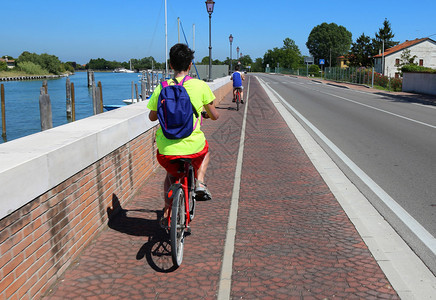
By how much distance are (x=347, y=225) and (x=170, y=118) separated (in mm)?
2355

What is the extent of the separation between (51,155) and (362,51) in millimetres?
115959

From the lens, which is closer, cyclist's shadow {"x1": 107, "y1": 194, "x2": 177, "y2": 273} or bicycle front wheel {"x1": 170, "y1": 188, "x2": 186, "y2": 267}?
bicycle front wheel {"x1": 170, "y1": 188, "x2": 186, "y2": 267}

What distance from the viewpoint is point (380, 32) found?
4387 inches

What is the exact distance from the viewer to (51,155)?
3.42m

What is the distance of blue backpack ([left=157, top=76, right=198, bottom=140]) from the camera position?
3.77 meters

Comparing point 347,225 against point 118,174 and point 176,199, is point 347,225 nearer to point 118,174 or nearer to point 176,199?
point 176,199

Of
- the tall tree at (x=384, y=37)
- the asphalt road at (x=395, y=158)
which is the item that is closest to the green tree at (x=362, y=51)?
the tall tree at (x=384, y=37)

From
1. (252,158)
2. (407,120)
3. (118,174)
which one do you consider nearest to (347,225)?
(118,174)

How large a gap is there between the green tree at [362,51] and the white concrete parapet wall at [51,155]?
373ft

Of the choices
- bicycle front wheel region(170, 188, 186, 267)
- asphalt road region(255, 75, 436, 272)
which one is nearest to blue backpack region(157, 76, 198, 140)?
bicycle front wheel region(170, 188, 186, 267)

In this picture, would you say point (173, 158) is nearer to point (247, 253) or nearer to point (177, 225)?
point (177, 225)

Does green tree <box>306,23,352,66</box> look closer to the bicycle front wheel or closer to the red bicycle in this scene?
the red bicycle

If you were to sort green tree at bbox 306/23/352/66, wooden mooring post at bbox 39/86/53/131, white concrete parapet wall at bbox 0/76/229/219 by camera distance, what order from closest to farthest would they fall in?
white concrete parapet wall at bbox 0/76/229/219 < wooden mooring post at bbox 39/86/53/131 < green tree at bbox 306/23/352/66

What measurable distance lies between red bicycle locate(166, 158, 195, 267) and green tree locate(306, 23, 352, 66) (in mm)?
160977
